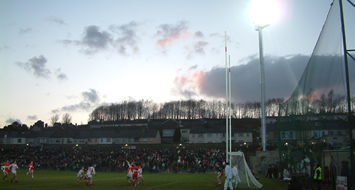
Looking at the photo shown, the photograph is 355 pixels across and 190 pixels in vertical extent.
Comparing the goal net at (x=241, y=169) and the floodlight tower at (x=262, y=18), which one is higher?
the floodlight tower at (x=262, y=18)

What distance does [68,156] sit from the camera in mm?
64375

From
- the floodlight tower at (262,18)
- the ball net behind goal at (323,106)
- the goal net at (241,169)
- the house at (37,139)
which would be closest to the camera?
the ball net behind goal at (323,106)

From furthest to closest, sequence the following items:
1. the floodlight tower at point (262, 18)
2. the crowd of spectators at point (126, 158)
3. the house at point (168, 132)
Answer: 1. the house at point (168, 132)
2. the crowd of spectators at point (126, 158)
3. the floodlight tower at point (262, 18)

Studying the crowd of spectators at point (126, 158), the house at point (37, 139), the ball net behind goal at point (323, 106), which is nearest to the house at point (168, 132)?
the crowd of spectators at point (126, 158)

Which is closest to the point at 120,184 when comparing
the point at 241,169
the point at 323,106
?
the point at 241,169

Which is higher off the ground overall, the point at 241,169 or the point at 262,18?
the point at 262,18

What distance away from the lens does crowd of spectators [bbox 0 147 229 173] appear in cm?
5000

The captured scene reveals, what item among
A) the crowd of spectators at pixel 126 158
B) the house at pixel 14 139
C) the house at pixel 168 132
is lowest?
the crowd of spectators at pixel 126 158

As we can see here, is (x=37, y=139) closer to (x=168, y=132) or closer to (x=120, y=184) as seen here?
(x=168, y=132)

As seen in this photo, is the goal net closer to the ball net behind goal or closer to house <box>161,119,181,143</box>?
the ball net behind goal

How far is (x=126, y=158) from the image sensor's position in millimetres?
56000

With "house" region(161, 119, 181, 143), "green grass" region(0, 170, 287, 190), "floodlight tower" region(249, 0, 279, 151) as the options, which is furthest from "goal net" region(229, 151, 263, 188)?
"house" region(161, 119, 181, 143)

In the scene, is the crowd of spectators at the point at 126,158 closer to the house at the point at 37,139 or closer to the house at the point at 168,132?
the house at the point at 37,139

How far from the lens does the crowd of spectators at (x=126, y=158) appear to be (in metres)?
50.0
